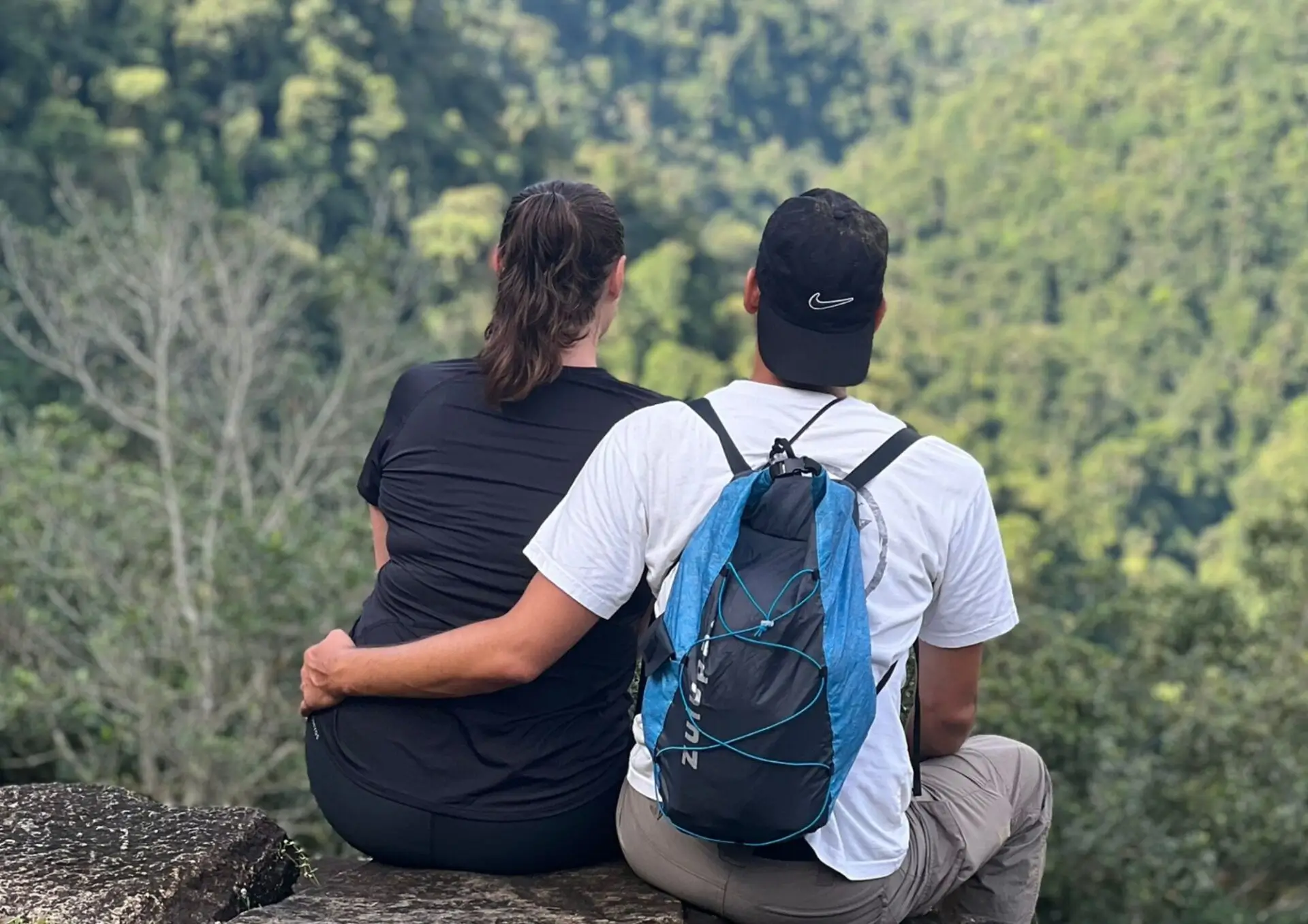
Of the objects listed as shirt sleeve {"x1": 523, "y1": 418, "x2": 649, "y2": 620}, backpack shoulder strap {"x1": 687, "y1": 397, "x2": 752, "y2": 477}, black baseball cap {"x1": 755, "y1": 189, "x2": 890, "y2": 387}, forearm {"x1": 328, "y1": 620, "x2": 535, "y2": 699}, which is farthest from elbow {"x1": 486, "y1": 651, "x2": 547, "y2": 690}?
black baseball cap {"x1": 755, "y1": 189, "x2": 890, "y2": 387}

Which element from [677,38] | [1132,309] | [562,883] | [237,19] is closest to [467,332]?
[237,19]

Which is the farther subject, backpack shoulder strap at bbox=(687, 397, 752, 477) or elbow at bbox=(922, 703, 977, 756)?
elbow at bbox=(922, 703, 977, 756)

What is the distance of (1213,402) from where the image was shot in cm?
4375

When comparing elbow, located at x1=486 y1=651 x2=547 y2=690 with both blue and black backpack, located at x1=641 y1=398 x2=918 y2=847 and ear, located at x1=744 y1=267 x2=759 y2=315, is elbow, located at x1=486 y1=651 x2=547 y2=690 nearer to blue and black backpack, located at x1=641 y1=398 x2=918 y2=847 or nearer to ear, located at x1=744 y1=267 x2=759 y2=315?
blue and black backpack, located at x1=641 y1=398 x2=918 y2=847

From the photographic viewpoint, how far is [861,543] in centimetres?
173

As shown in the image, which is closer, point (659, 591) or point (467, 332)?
point (659, 591)

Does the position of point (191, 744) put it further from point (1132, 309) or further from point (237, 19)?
point (1132, 309)

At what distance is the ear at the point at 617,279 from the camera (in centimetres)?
200

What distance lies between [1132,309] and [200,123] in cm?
3326

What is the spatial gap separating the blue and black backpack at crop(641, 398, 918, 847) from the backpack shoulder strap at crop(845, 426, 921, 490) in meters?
0.04

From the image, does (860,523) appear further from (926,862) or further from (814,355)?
(926,862)

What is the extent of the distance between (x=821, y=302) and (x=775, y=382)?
0.11m

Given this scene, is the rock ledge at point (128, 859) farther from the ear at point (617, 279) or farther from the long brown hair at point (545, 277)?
the ear at point (617, 279)

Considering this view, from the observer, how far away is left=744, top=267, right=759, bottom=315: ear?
1.85 metres
